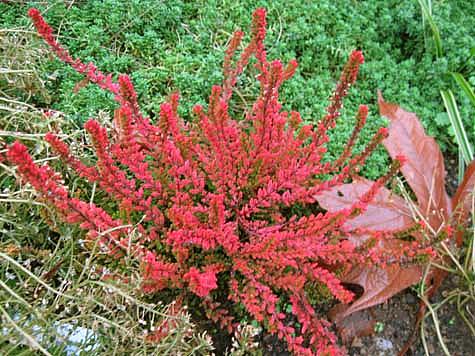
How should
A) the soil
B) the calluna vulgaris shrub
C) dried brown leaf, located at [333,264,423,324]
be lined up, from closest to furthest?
the calluna vulgaris shrub → dried brown leaf, located at [333,264,423,324] → the soil

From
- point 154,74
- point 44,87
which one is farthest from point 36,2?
point 154,74

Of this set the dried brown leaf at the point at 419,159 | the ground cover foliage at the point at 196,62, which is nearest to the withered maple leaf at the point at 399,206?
the dried brown leaf at the point at 419,159

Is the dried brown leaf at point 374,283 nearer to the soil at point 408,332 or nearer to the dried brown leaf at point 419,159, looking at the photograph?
the soil at point 408,332

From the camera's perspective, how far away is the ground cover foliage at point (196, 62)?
1870 millimetres

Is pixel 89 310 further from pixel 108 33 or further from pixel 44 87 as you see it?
pixel 108 33

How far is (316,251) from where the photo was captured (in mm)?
1329

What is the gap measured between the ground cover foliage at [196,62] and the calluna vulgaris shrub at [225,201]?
13.7 inches

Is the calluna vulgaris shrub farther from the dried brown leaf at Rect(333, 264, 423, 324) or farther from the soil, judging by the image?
the soil

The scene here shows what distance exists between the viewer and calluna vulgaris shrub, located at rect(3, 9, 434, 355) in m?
1.25

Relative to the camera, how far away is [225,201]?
1.50 m

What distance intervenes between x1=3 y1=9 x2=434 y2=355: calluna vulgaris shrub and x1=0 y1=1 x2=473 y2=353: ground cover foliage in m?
0.35

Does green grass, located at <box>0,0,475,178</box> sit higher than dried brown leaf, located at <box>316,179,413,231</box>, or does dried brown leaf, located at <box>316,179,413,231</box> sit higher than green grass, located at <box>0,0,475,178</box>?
green grass, located at <box>0,0,475,178</box>

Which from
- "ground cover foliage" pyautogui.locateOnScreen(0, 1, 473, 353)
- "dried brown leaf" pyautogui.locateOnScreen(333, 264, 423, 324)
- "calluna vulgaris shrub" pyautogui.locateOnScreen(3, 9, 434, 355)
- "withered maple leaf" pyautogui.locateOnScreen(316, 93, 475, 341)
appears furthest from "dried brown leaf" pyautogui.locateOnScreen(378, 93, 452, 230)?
"calluna vulgaris shrub" pyautogui.locateOnScreen(3, 9, 434, 355)

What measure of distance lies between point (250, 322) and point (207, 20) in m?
1.23
